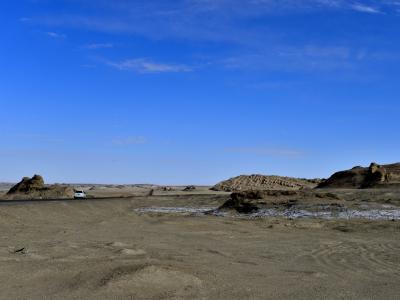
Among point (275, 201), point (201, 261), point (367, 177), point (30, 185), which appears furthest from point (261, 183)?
point (201, 261)

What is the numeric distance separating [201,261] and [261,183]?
62912mm

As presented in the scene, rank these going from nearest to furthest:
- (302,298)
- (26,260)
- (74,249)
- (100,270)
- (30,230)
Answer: (302,298)
(100,270)
(26,260)
(74,249)
(30,230)

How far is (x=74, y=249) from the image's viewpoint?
12.9 metres

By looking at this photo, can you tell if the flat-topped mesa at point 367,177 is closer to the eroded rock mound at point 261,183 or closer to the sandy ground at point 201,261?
the eroded rock mound at point 261,183

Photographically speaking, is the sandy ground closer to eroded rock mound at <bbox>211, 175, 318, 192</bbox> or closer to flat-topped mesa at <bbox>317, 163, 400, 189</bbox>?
flat-topped mesa at <bbox>317, 163, 400, 189</bbox>

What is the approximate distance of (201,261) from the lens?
39.6ft

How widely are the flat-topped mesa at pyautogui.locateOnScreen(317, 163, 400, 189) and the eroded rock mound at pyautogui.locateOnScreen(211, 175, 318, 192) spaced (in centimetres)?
1829

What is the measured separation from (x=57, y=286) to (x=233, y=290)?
2814mm

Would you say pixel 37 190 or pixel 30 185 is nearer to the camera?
pixel 37 190

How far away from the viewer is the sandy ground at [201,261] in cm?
898

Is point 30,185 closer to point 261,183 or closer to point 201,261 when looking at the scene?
point 261,183

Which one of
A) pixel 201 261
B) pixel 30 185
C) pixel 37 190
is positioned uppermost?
pixel 30 185

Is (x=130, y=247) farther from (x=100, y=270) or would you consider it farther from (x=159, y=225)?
(x=159, y=225)

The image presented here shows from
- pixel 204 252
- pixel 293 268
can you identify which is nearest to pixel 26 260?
pixel 204 252
